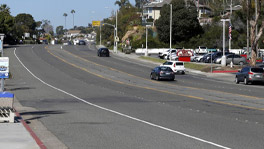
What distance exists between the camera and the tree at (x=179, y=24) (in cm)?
10350

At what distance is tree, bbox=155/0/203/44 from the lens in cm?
10350

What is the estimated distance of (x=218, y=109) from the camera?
22.9m

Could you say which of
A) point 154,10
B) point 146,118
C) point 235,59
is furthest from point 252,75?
point 154,10

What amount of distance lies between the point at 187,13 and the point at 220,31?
8312 millimetres

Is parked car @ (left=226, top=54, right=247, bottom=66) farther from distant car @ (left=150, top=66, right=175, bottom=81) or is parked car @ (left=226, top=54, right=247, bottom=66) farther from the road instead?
the road

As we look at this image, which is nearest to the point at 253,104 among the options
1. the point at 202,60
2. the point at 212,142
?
the point at 212,142

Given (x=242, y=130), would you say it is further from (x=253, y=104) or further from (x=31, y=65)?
(x=31, y=65)

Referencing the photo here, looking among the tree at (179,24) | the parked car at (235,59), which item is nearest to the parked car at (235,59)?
the parked car at (235,59)

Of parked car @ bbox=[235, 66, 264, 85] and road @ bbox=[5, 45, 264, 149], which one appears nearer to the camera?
road @ bbox=[5, 45, 264, 149]

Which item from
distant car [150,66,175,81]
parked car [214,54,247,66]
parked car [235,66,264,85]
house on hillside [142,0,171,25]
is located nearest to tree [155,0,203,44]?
parked car [214,54,247,66]

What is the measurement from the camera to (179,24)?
103m

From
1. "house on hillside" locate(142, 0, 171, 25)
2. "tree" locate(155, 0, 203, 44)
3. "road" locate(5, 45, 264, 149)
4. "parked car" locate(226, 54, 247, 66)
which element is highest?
"house on hillside" locate(142, 0, 171, 25)

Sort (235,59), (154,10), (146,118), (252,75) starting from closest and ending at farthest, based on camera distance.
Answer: (146,118) → (252,75) → (235,59) → (154,10)

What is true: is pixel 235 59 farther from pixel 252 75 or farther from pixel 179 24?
pixel 179 24
